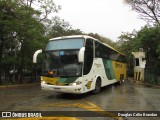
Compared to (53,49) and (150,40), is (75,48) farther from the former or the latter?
(150,40)

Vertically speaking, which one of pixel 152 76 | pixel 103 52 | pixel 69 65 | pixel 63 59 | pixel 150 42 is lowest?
pixel 152 76

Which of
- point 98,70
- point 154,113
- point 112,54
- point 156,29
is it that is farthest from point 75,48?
point 156,29

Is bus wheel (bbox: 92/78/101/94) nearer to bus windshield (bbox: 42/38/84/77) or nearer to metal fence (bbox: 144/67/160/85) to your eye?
bus windshield (bbox: 42/38/84/77)

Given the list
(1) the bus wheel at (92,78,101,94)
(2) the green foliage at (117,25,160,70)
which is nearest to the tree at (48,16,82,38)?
(2) the green foliage at (117,25,160,70)

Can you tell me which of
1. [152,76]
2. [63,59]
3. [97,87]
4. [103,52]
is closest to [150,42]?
[152,76]

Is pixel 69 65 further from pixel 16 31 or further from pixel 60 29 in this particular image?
pixel 60 29

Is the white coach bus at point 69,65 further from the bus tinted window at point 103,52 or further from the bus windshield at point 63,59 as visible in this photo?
the bus tinted window at point 103,52

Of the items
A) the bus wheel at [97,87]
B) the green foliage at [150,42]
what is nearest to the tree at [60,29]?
the green foliage at [150,42]

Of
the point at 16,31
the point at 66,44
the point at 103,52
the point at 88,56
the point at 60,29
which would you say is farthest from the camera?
the point at 60,29

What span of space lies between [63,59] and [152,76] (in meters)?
17.8

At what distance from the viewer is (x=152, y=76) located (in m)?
29.8

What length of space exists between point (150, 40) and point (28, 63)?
569 inches

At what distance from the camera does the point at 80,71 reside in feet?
47.6

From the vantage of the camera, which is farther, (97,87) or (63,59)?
(97,87)
